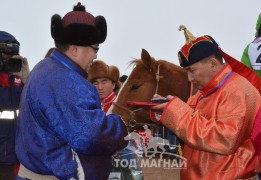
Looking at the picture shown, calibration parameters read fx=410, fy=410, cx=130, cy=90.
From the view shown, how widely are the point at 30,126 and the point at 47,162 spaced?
0.81 feet

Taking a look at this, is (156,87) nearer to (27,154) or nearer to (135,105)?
(135,105)

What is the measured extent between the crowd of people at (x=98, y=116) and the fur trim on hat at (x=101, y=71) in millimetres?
2342

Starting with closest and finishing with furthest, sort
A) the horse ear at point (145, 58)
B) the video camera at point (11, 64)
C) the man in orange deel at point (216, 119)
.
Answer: the man in orange deel at point (216, 119) < the video camera at point (11, 64) < the horse ear at point (145, 58)

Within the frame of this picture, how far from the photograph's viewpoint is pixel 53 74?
241 cm

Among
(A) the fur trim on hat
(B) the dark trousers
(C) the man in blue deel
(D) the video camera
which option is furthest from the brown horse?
(C) the man in blue deel

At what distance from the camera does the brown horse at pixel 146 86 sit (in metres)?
4.47

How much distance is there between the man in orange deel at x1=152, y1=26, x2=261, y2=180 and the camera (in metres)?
2.67

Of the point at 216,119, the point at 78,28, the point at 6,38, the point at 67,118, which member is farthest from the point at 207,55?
the point at 6,38

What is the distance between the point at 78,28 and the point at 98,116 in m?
0.57

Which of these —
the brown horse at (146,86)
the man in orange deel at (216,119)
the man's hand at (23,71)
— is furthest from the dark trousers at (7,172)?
the man in orange deel at (216,119)

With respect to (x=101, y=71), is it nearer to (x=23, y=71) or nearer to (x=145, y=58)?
(x=145, y=58)

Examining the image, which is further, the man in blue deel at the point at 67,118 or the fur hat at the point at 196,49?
the fur hat at the point at 196,49

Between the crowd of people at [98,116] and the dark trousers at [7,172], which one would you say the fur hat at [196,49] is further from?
the dark trousers at [7,172]

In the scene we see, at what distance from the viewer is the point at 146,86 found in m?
4.60
